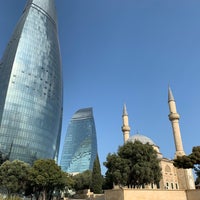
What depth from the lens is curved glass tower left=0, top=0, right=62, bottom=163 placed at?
87.0 meters

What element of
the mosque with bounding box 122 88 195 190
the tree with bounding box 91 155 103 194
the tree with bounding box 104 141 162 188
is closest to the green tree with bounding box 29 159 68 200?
the tree with bounding box 91 155 103 194

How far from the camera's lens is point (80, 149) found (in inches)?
7239

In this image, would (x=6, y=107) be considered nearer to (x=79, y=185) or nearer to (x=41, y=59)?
(x=41, y=59)

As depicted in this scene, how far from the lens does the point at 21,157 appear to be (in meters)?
85.5

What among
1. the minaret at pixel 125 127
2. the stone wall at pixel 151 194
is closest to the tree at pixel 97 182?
the minaret at pixel 125 127

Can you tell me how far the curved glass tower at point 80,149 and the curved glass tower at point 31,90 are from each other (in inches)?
2985

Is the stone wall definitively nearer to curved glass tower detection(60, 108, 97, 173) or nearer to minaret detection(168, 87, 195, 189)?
minaret detection(168, 87, 195, 189)

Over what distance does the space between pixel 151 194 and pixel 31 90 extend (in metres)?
78.2

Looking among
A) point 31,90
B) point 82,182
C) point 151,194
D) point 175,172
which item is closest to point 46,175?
point 151,194

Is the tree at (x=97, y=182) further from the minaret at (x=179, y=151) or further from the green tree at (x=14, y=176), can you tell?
the minaret at (x=179, y=151)

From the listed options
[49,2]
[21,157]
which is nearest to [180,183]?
[21,157]

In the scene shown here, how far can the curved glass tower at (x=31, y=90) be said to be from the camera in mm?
87006

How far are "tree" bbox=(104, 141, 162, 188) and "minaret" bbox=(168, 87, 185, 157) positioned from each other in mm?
13299

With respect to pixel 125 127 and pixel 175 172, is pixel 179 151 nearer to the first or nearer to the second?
pixel 175 172
